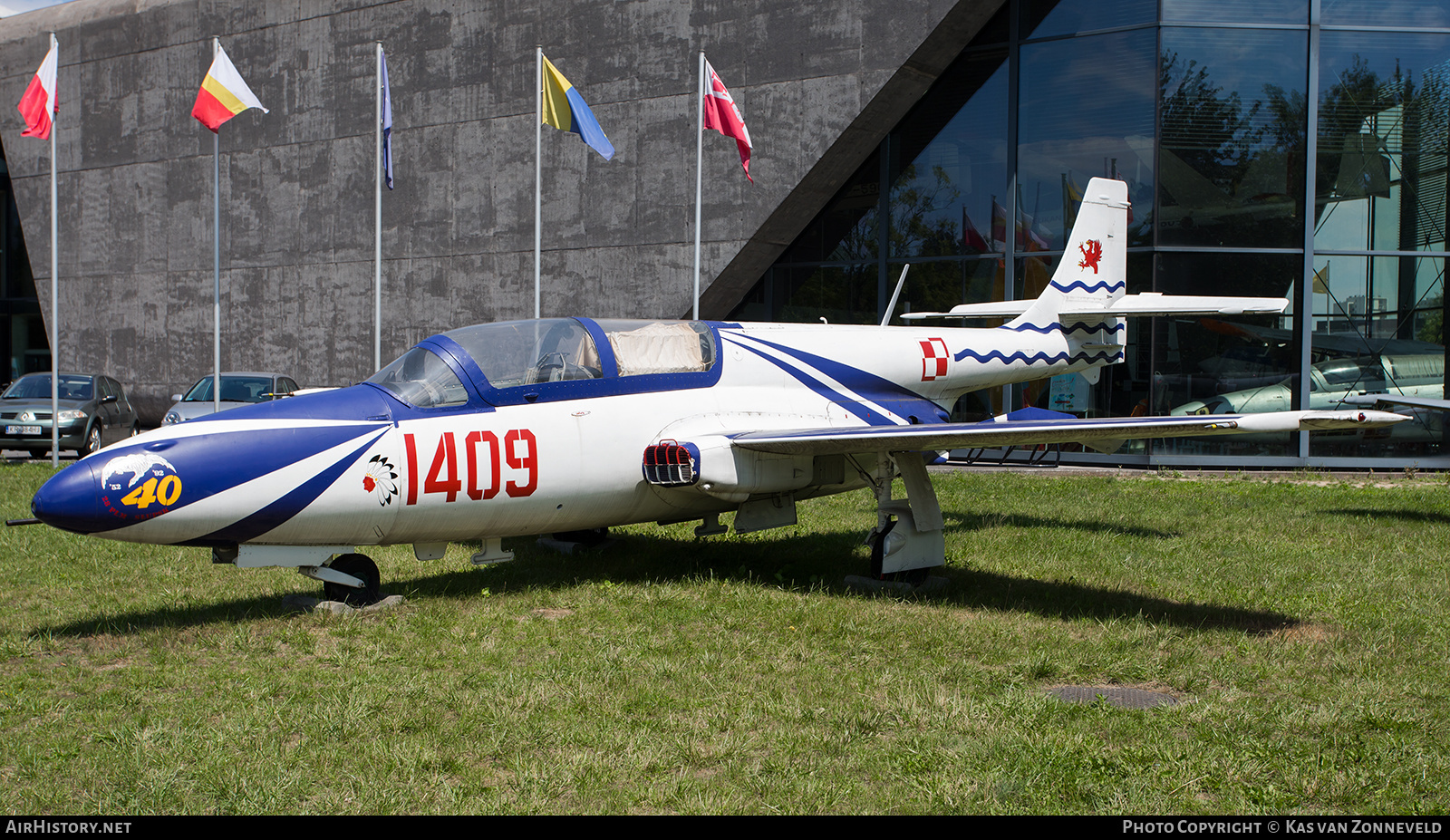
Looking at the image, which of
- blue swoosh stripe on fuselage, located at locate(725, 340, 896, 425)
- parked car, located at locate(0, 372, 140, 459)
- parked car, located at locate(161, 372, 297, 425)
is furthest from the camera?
parked car, located at locate(161, 372, 297, 425)

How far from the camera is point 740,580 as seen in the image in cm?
803

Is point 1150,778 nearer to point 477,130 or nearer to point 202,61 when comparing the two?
point 477,130

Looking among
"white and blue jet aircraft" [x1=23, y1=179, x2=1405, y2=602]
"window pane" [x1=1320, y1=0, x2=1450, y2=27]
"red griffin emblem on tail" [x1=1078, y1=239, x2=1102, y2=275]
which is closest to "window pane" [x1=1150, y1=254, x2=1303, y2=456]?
"window pane" [x1=1320, y1=0, x2=1450, y2=27]

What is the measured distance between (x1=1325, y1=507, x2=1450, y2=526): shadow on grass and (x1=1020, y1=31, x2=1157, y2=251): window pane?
648 cm

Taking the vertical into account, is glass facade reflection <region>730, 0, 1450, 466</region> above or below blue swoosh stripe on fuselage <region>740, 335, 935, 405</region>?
above

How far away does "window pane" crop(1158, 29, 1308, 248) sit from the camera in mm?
16875

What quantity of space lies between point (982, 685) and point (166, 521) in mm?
4645

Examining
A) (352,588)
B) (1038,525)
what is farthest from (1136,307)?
(352,588)

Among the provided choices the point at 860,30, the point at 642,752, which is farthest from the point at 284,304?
the point at 642,752

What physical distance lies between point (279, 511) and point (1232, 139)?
54.0ft

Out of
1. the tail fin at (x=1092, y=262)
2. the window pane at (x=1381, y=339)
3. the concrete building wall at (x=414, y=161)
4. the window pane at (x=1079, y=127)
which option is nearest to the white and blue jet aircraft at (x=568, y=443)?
the tail fin at (x=1092, y=262)

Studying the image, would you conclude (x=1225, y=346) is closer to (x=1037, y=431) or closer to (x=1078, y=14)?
(x=1078, y=14)

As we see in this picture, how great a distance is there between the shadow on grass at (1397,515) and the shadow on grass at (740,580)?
323cm

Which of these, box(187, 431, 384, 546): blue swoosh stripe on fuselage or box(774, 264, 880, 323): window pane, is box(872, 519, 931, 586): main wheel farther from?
box(774, 264, 880, 323): window pane
